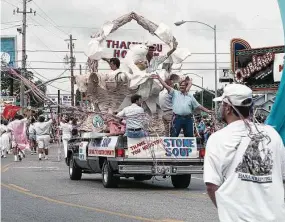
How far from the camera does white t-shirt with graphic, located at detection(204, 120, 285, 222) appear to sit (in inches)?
193

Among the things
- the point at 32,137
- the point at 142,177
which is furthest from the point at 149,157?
the point at 32,137

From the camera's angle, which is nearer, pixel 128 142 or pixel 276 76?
pixel 128 142

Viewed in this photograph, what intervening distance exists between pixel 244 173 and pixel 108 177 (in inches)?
442

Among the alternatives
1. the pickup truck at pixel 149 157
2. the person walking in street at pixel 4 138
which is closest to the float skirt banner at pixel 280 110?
the pickup truck at pixel 149 157

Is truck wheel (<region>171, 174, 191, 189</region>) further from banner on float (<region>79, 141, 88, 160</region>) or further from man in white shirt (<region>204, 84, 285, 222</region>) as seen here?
man in white shirt (<region>204, 84, 285, 222</region>)

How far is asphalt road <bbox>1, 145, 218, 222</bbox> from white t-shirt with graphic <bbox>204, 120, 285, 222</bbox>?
6028mm

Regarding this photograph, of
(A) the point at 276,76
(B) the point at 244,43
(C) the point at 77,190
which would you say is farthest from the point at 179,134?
(B) the point at 244,43

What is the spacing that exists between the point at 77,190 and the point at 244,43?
45.5m

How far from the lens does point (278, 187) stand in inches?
198

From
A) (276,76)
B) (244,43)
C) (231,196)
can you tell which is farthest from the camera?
(244,43)

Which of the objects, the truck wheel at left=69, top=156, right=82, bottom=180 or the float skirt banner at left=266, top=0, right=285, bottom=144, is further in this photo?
the truck wheel at left=69, top=156, right=82, bottom=180

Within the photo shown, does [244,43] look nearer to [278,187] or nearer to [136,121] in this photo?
[136,121]

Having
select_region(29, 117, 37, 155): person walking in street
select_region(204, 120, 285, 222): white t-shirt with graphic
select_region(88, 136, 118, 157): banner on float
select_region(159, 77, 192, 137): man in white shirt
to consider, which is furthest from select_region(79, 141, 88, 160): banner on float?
select_region(29, 117, 37, 155): person walking in street

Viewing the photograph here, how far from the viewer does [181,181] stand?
16750mm
